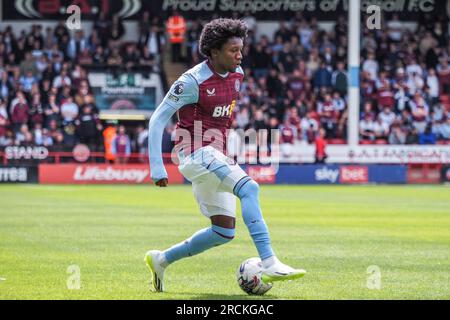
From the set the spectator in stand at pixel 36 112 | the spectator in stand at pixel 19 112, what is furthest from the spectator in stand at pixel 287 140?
the spectator in stand at pixel 19 112

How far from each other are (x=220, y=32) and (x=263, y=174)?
26.2m

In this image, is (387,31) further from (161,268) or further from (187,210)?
(161,268)

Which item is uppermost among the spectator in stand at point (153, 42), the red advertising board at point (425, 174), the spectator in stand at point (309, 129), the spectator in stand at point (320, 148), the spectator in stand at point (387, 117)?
the spectator in stand at point (153, 42)

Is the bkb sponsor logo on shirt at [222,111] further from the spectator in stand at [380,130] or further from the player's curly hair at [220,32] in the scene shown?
the spectator in stand at [380,130]

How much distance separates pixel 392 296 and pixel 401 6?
35.5m

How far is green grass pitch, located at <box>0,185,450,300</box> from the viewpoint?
967 centimetres

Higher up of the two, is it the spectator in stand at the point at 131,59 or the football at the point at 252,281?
the spectator in stand at the point at 131,59

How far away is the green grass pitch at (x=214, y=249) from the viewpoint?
967cm

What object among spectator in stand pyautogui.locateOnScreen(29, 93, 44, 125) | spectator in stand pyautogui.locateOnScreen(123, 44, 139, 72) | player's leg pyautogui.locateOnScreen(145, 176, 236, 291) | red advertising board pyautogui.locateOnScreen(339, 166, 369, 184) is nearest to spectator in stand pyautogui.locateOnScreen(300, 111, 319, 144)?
red advertising board pyautogui.locateOnScreen(339, 166, 369, 184)

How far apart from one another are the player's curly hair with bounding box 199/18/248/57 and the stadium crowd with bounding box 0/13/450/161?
84.5ft

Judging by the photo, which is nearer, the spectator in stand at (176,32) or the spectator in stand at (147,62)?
the spectator in stand at (147,62)

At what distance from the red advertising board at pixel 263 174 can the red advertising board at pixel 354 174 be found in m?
2.38

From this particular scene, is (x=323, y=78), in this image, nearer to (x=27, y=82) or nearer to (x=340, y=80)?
(x=340, y=80)

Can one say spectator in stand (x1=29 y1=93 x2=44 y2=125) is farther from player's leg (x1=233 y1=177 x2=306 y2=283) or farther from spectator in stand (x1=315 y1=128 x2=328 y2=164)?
player's leg (x1=233 y1=177 x2=306 y2=283)
